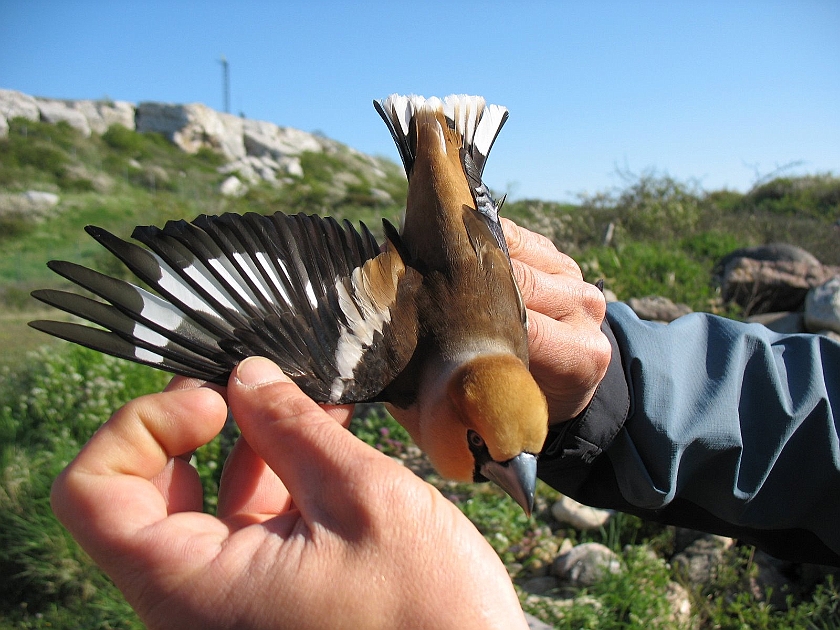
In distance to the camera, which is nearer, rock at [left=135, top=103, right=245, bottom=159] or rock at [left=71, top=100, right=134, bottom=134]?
rock at [left=71, top=100, right=134, bottom=134]

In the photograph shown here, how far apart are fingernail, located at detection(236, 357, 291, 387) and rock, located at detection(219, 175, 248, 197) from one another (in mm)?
21202

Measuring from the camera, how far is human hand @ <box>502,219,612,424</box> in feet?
7.15

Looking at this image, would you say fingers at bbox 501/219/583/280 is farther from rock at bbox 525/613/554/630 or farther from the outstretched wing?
rock at bbox 525/613/554/630

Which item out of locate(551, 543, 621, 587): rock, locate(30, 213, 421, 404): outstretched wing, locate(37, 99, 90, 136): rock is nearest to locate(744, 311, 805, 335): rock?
locate(551, 543, 621, 587): rock

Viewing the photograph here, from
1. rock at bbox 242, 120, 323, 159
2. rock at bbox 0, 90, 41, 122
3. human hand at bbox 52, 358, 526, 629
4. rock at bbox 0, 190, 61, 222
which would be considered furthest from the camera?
rock at bbox 242, 120, 323, 159

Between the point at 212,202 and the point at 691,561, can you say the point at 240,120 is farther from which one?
the point at 691,561

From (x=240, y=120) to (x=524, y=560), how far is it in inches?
1708

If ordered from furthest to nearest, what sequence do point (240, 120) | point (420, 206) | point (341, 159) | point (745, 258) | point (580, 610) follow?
point (240, 120) < point (341, 159) < point (745, 258) < point (580, 610) < point (420, 206)

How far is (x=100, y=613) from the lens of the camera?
3.58 meters

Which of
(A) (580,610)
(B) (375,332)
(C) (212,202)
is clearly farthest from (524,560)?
(C) (212,202)

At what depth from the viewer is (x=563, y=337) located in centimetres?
222

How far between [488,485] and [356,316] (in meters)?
2.31

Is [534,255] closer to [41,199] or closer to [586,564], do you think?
[586,564]

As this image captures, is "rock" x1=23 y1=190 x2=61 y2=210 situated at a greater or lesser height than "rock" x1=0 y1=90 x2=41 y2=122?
lesser
